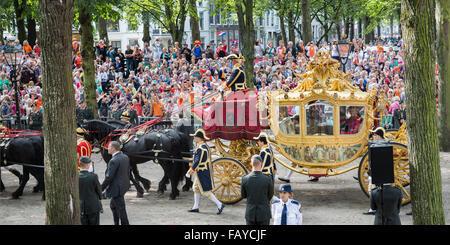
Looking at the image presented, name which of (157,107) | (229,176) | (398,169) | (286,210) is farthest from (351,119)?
(157,107)

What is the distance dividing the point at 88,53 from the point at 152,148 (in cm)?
649

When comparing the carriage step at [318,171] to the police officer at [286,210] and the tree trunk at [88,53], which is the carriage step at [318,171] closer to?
the police officer at [286,210]

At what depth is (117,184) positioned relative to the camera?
10719 mm

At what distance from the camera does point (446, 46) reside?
1892 centimetres

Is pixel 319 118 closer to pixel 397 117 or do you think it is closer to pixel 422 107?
pixel 422 107

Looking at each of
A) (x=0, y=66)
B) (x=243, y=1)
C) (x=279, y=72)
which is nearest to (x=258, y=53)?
(x=279, y=72)

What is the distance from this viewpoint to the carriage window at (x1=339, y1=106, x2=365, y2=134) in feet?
41.7

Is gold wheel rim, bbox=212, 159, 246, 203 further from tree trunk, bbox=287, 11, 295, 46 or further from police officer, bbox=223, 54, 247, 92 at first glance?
tree trunk, bbox=287, 11, 295, 46

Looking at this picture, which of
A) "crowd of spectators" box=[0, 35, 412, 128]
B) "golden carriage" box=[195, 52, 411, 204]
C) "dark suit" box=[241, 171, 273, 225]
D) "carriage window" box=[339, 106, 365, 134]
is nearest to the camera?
"dark suit" box=[241, 171, 273, 225]

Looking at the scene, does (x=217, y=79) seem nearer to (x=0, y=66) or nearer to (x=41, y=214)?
(x=0, y=66)

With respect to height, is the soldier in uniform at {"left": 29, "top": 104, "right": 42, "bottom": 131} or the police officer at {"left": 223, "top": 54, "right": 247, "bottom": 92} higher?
the police officer at {"left": 223, "top": 54, "right": 247, "bottom": 92}

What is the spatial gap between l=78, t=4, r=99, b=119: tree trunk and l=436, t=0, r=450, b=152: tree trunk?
10.9 meters

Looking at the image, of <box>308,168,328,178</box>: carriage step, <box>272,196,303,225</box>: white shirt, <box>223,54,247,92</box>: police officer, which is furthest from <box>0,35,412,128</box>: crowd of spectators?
<box>272,196,303,225</box>: white shirt

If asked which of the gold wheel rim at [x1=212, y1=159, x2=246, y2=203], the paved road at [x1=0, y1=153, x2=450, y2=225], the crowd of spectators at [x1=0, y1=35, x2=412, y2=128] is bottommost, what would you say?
the paved road at [x1=0, y1=153, x2=450, y2=225]
